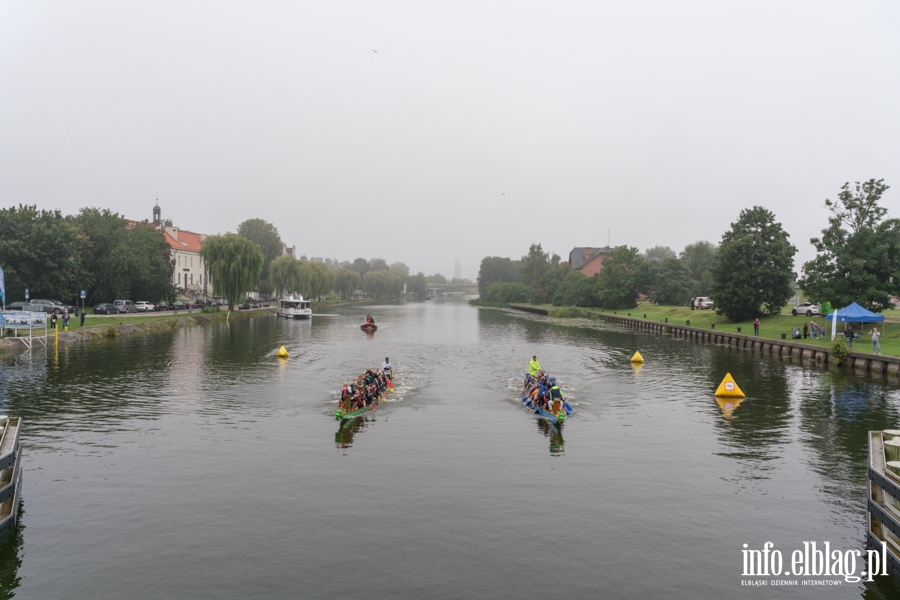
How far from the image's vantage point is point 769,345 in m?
57.7

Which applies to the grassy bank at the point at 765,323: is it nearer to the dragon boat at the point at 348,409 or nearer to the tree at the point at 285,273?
the dragon boat at the point at 348,409

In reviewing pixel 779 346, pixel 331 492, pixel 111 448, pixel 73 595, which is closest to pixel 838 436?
pixel 331 492

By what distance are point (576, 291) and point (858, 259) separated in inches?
3187

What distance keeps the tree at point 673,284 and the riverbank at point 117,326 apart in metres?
73.2

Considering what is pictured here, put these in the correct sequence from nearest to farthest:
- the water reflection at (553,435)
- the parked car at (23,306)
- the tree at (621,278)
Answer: the water reflection at (553,435), the parked car at (23,306), the tree at (621,278)

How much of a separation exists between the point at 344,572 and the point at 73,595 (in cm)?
536

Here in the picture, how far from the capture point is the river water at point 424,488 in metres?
13.2

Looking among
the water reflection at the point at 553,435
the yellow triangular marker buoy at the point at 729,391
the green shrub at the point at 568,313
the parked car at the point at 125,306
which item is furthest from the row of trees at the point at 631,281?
the water reflection at the point at 553,435

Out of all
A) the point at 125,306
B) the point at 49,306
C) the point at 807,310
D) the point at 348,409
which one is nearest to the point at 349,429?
the point at 348,409

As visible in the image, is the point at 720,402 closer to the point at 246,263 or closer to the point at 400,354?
the point at 400,354

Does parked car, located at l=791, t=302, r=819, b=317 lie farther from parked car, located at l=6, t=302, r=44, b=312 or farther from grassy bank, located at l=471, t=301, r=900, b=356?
parked car, located at l=6, t=302, r=44, b=312

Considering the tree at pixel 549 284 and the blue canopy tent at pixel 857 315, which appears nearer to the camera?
the blue canopy tent at pixel 857 315

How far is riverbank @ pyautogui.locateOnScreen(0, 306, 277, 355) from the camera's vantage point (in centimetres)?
4884

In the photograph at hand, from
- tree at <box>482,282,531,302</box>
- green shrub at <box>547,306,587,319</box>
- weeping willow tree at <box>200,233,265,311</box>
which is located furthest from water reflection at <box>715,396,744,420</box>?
tree at <box>482,282,531,302</box>
